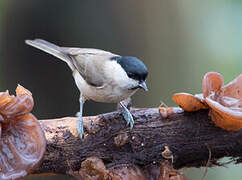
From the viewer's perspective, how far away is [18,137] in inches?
76.5

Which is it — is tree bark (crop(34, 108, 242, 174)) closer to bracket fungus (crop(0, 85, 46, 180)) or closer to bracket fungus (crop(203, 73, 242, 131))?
bracket fungus (crop(203, 73, 242, 131))

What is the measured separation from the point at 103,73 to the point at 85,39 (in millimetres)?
694

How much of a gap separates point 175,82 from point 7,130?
2954 mm

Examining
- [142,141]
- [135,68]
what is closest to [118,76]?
[135,68]

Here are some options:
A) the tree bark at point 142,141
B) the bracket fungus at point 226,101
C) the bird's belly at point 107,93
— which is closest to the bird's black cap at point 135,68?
the bird's belly at point 107,93

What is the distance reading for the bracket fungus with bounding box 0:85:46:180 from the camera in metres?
1.82

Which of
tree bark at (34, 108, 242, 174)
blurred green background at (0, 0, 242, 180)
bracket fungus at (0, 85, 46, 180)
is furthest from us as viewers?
blurred green background at (0, 0, 242, 180)

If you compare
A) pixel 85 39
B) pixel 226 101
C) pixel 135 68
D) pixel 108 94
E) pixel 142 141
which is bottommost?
pixel 142 141

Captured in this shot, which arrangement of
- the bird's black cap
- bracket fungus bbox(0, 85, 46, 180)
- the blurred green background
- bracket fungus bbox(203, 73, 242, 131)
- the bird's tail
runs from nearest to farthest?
bracket fungus bbox(0, 85, 46, 180) < bracket fungus bbox(203, 73, 242, 131) < the bird's black cap < the bird's tail < the blurred green background

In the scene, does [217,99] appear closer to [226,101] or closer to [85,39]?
[226,101]

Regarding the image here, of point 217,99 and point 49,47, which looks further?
point 49,47

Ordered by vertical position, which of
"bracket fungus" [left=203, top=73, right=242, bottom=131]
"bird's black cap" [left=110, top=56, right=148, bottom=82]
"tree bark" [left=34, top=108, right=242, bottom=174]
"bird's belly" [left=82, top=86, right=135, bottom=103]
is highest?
"bird's black cap" [left=110, top=56, right=148, bottom=82]

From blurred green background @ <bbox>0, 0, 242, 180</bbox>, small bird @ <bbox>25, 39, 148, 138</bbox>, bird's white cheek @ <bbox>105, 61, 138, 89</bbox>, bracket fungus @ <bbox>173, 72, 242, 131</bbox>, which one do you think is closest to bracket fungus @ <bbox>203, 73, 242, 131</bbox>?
bracket fungus @ <bbox>173, 72, 242, 131</bbox>

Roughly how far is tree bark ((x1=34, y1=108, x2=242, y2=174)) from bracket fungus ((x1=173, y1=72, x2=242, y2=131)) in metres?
0.09
